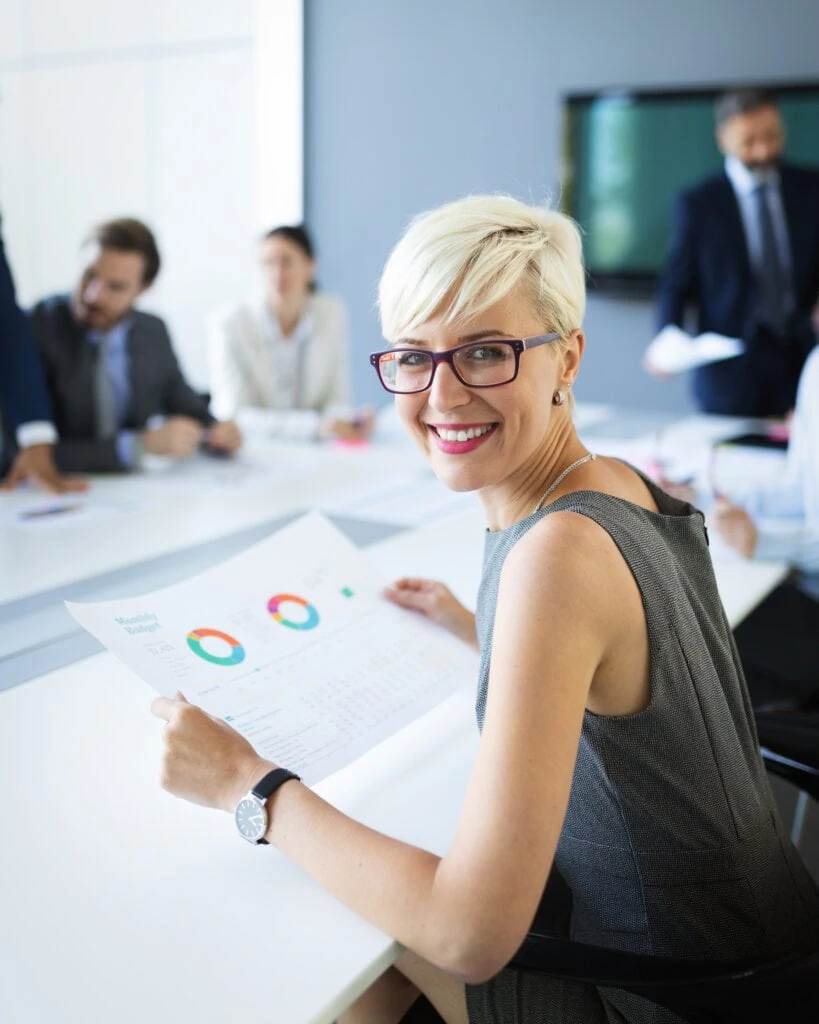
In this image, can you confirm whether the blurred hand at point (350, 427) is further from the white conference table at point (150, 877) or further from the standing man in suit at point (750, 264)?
the white conference table at point (150, 877)

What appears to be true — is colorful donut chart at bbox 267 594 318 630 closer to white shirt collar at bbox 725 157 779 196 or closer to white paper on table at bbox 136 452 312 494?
white paper on table at bbox 136 452 312 494

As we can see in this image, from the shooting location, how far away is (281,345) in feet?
12.6

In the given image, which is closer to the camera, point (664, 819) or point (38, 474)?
point (664, 819)

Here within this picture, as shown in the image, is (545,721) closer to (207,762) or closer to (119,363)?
(207,762)

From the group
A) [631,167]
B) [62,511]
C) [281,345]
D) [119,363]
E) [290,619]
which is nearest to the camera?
[290,619]

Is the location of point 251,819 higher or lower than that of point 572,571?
lower

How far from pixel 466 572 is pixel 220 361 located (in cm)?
204

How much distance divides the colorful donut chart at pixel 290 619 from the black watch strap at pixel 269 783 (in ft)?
1.28

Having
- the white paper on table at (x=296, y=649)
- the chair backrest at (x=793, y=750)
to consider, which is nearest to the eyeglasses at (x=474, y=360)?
the white paper on table at (x=296, y=649)

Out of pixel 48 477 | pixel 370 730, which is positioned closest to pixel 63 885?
pixel 370 730

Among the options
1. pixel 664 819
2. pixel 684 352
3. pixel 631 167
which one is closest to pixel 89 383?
pixel 684 352

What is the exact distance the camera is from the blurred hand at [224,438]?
9.73 feet

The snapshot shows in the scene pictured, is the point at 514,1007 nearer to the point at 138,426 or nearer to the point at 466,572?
the point at 466,572

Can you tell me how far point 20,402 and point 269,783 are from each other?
1.98m
